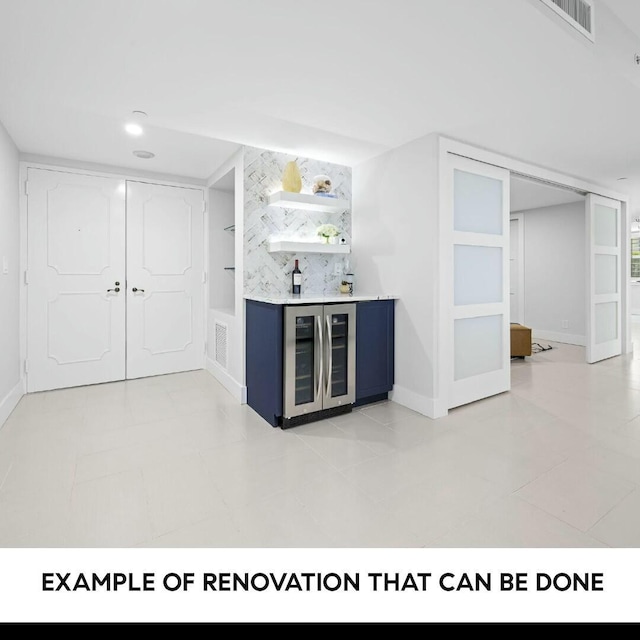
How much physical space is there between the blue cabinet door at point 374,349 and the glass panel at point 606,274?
3.57m

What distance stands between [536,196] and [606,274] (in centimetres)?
154

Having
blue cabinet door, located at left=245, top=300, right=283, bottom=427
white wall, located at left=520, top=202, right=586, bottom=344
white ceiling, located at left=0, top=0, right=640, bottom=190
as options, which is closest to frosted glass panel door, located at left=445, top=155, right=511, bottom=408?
white ceiling, located at left=0, top=0, right=640, bottom=190

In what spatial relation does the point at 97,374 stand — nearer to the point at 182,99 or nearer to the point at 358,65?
the point at 182,99

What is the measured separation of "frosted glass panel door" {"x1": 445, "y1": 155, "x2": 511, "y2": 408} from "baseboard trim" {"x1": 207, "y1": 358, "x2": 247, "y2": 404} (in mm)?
1876

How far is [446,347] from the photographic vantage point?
3342mm

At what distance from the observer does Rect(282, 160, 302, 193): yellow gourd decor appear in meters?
3.62

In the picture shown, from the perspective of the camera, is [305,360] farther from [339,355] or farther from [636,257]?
[636,257]

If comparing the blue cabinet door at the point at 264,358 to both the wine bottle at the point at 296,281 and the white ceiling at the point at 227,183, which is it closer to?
the wine bottle at the point at 296,281

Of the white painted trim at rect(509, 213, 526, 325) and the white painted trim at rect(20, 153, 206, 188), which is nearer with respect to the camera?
the white painted trim at rect(20, 153, 206, 188)

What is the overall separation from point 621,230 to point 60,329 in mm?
7419

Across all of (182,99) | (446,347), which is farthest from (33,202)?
(446,347)

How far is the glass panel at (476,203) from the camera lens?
3.40 m

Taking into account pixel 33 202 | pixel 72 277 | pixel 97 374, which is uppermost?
pixel 33 202

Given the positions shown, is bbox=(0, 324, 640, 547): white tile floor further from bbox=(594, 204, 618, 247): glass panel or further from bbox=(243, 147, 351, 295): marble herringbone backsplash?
bbox=(594, 204, 618, 247): glass panel
